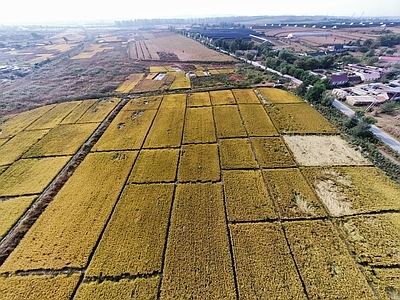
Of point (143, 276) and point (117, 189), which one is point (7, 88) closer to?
point (117, 189)

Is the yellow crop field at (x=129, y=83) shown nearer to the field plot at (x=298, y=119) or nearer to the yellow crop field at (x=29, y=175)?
the yellow crop field at (x=29, y=175)

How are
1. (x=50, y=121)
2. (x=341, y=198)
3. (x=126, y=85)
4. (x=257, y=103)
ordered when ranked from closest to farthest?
(x=341, y=198) → (x=50, y=121) → (x=257, y=103) → (x=126, y=85)

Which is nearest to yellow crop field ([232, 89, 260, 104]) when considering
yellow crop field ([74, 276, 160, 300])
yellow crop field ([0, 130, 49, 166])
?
yellow crop field ([0, 130, 49, 166])

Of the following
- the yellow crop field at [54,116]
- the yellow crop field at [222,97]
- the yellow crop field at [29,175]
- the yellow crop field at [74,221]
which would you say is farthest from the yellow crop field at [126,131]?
the yellow crop field at [222,97]

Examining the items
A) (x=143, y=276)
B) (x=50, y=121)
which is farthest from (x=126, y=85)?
(x=143, y=276)

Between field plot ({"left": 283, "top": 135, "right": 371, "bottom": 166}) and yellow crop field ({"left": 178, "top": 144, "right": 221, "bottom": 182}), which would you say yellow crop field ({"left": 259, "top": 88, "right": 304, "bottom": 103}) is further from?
yellow crop field ({"left": 178, "top": 144, "right": 221, "bottom": 182})

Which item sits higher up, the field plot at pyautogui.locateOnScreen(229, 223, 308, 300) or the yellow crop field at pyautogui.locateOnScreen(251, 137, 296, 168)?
the field plot at pyautogui.locateOnScreen(229, 223, 308, 300)
